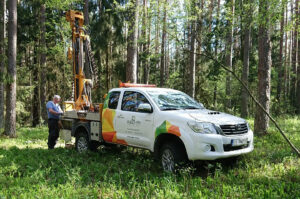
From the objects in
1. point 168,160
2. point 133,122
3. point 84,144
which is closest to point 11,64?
point 84,144

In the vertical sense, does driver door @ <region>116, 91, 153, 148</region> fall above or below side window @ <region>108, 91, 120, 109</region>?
below

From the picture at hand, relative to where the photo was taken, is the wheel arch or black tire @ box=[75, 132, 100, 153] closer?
the wheel arch

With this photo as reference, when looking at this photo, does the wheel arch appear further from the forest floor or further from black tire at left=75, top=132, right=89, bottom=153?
black tire at left=75, top=132, right=89, bottom=153

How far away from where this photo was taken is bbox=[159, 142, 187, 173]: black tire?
5.69 m

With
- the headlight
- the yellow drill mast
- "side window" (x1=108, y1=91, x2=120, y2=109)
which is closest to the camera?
the headlight

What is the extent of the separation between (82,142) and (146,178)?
3.87 m

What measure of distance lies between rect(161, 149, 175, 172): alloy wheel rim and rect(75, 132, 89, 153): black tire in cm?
335

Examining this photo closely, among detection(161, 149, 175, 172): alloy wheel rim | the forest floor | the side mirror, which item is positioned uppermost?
the side mirror

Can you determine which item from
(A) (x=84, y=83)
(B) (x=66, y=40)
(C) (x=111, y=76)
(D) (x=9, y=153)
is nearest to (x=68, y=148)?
(D) (x=9, y=153)

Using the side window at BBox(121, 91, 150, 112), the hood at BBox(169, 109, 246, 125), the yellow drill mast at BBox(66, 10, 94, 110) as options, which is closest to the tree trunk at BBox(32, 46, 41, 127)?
the yellow drill mast at BBox(66, 10, 94, 110)

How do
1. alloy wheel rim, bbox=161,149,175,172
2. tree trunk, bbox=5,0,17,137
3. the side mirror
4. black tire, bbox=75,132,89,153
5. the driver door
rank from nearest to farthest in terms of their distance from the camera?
alloy wheel rim, bbox=161,149,175,172, the side mirror, the driver door, black tire, bbox=75,132,89,153, tree trunk, bbox=5,0,17,137

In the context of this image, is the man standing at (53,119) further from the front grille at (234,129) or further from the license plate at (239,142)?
the license plate at (239,142)

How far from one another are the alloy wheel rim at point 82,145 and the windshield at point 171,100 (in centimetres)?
309

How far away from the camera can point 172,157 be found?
230 inches
